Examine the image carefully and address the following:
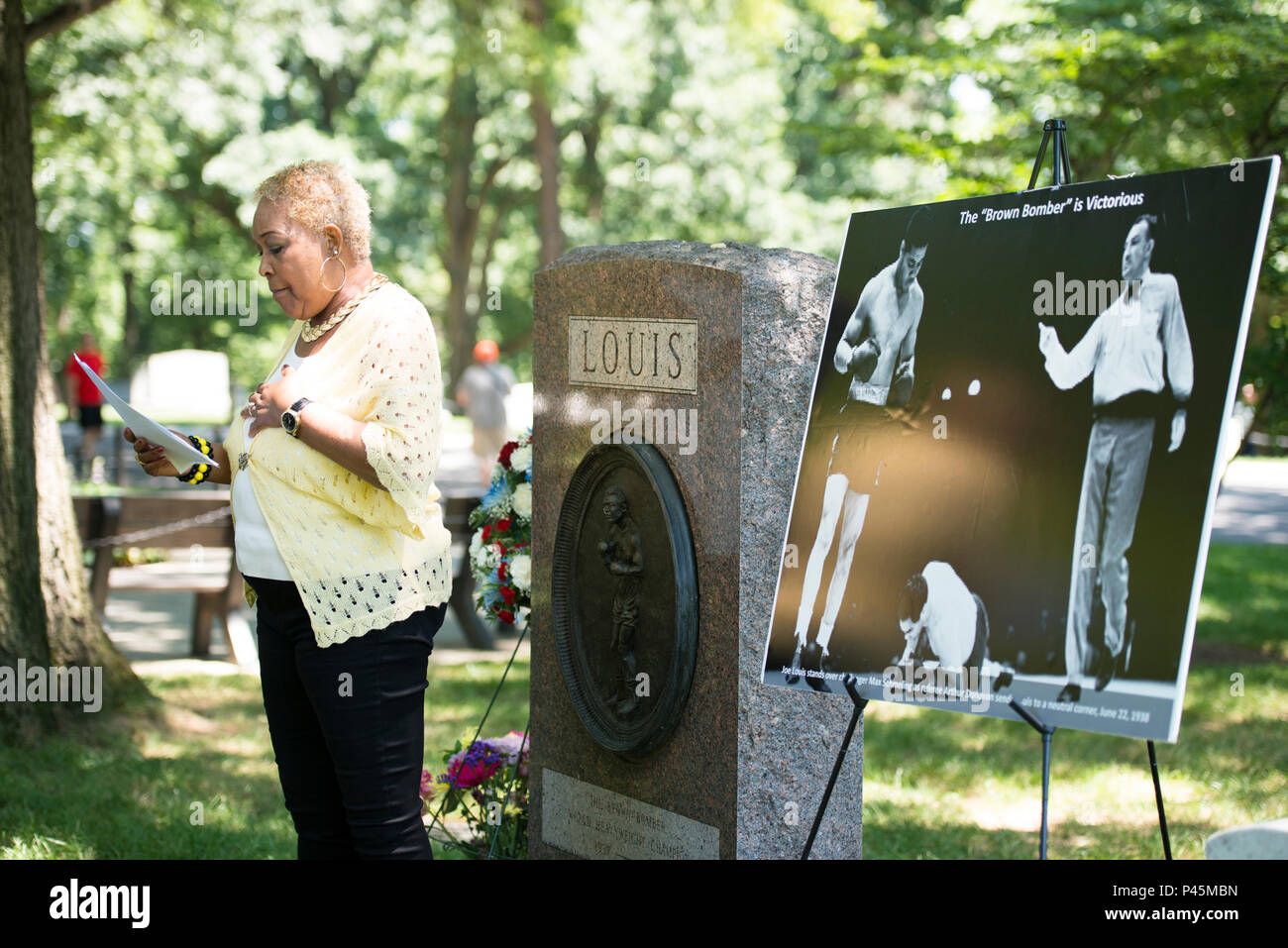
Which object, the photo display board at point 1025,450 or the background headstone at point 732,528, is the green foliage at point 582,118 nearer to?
the background headstone at point 732,528

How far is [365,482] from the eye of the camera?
10.8 ft

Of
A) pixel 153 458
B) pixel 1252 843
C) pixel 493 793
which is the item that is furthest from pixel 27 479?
pixel 1252 843

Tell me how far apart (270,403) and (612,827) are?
181 centimetres

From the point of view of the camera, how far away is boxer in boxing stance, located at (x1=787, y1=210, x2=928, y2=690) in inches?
130

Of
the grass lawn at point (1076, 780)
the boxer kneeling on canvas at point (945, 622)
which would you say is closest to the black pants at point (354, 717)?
the boxer kneeling on canvas at point (945, 622)

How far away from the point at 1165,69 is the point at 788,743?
6161mm

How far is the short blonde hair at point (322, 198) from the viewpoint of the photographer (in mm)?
3283

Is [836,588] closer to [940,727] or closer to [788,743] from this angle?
[788,743]

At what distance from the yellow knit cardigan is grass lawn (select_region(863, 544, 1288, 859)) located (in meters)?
2.58

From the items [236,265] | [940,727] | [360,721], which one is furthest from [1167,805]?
[236,265]

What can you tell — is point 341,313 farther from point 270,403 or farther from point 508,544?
point 508,544

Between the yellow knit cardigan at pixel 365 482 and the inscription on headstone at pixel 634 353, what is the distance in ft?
2.83
